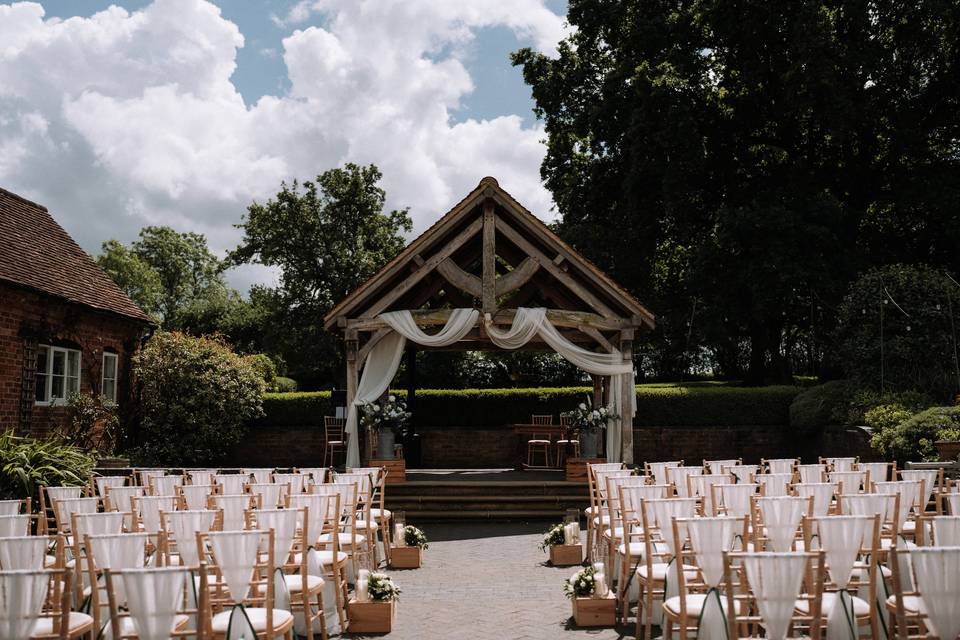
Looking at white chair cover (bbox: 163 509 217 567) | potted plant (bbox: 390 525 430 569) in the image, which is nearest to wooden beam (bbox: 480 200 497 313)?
potted plant (bbox: 390 525 430 569)

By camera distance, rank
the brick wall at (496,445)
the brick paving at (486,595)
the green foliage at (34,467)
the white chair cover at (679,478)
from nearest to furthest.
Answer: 1. the brick paving at (486,595)
2. the white chair cover at (679,478)
3. the green foliage at (34,467)
4. the brick wall at (496,445)

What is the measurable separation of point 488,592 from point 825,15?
52.7ft

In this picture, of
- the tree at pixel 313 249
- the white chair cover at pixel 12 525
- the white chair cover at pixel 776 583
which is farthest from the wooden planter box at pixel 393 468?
the tree at pixel 313 249

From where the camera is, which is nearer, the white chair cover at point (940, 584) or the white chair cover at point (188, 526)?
the white chair cover at point (940, 584)

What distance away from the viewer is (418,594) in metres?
7.67

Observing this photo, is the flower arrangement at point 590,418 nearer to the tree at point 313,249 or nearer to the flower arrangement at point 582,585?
the flower arrangement at point 582,585

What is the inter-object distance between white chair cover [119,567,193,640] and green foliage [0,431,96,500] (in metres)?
7.51

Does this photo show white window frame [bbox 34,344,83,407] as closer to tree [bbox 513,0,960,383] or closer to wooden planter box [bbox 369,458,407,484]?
wooden planter box [bbox 369,458,407,484]

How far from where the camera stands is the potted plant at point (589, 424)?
1366 cm

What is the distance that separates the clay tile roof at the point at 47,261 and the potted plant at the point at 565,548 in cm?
1043

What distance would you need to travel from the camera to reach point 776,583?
4.10m

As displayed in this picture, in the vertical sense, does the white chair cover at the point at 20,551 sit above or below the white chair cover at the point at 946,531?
below

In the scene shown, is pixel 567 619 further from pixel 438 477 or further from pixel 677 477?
pixel 438 477

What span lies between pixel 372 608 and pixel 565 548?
3.14 meters
